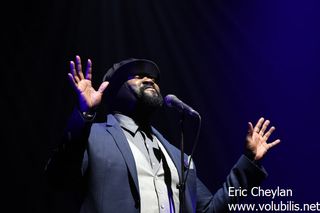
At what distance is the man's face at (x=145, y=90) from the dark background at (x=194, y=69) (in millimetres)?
651

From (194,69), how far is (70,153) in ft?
6.01

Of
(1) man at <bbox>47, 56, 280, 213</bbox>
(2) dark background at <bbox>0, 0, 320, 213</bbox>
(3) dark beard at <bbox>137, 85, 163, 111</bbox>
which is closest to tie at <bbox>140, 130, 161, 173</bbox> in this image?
(1) man at <bbox>47, 56, 280, 213</bbox>

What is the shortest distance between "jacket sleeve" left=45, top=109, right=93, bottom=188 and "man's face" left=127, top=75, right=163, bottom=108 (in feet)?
2.26

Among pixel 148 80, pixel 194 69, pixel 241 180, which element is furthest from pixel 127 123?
pixel 194 69

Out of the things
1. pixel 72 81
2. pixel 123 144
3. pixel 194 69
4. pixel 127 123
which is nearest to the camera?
pixel 72 81

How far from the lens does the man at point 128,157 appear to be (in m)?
2.22

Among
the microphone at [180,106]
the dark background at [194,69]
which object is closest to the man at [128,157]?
the microphone at [180,106]

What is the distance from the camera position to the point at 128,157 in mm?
2389

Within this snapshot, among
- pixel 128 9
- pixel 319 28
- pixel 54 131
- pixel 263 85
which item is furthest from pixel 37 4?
pixel 319 28

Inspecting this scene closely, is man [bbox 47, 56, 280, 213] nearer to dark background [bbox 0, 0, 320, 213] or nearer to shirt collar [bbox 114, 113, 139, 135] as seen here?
shirt collar [bbox 114, 113, 139, 135]

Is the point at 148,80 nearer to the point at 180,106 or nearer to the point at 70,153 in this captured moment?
the point at 180,106

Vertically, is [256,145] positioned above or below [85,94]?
below

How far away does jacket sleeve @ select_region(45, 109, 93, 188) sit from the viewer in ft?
7.06

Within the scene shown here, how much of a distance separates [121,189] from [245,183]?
0.81m
